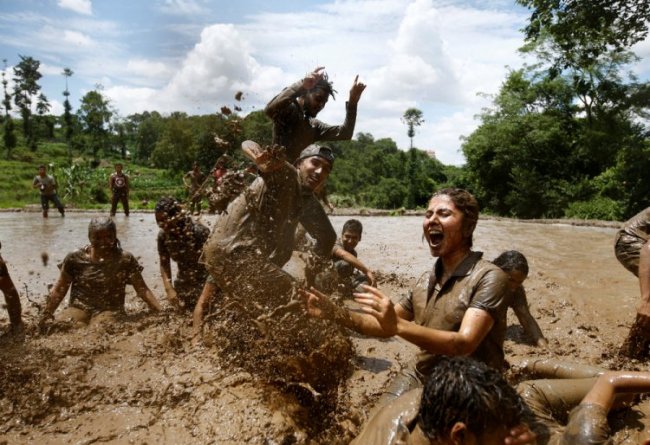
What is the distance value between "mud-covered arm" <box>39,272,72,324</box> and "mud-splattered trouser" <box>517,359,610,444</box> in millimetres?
4388

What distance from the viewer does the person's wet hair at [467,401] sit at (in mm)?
1862

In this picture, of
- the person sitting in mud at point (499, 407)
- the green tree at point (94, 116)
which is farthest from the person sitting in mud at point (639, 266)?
the green tree at point (94, 116)

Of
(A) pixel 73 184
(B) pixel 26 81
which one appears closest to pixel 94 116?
(B) pixel 26 81

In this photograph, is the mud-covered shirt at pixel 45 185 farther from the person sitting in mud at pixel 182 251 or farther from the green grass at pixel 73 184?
the person sitting in mud at pixel 182 251

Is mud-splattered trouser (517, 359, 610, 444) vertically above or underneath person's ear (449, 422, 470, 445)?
underneath

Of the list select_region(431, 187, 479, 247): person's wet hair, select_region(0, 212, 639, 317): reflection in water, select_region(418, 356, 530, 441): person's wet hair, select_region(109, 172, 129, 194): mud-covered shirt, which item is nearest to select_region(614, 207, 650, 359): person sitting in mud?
select_region(0, 212, 639, 317): reflection in water

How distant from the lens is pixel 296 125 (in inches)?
201

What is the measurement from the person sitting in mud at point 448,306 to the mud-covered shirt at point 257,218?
1.21 meters

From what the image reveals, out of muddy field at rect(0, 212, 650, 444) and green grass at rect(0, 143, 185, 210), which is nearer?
muddy field at rect(0, 212, 650, 444)

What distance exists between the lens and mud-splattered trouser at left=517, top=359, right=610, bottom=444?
110 inches

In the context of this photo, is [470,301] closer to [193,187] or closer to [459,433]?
[459,433]

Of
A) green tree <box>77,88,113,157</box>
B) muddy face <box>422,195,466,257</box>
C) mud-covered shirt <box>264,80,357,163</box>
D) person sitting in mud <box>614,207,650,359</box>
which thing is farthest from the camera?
green tree <box>77,88,113,157</box>

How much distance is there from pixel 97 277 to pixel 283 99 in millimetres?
2735

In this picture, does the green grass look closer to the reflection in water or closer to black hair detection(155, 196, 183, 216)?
the reflection in water
